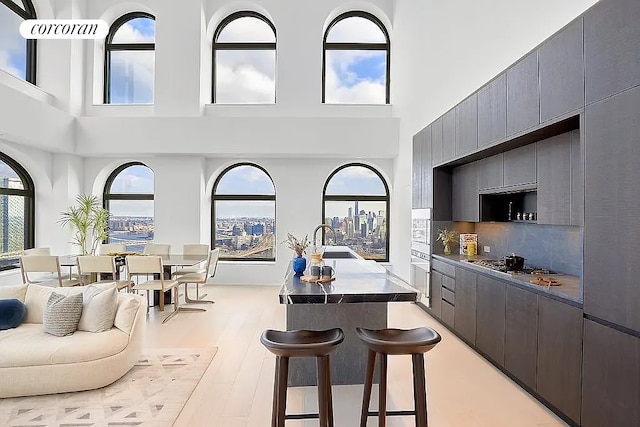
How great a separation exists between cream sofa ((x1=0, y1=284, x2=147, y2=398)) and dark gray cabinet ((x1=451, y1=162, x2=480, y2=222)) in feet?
12.4

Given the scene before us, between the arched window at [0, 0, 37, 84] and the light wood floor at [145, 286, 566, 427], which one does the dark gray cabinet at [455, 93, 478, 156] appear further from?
the arched window at [0, 0, 37, 84]

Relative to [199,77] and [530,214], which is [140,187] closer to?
[199,77]

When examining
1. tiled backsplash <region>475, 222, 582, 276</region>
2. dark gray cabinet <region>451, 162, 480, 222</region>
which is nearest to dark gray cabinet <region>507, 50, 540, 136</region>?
tiled backsplash <region>475, 222, 582, 276</region>

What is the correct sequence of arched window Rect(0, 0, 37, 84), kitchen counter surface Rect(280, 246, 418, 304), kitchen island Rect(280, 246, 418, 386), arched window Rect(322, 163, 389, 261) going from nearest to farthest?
1. kitchen counter surface Rect(280, 246, 418, 304)
2. kitchen island Rect(280, 246, 418, 386)
3. arched window Rect(0, 0, 37, 84)
4. arched window Rect(322, 163, 389, 261)

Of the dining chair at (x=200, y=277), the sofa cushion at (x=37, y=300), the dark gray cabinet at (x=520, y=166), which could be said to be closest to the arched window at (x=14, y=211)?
the dining chair at (x=200, y=277)

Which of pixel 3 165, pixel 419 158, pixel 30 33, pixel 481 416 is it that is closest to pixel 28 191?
pixel 3 165

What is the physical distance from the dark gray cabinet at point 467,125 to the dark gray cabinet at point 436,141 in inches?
22.0

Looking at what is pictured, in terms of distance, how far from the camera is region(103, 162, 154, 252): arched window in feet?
27.0

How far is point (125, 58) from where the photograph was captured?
8.24 meters

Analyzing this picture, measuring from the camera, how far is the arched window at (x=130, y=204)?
324 inches

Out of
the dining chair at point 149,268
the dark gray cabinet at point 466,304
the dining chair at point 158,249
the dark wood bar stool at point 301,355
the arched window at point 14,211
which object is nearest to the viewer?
the dark wood bar stool at point 301,355

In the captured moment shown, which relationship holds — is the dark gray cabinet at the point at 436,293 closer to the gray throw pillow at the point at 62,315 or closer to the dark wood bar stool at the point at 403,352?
the dark wood bar stool at the point at 403,352

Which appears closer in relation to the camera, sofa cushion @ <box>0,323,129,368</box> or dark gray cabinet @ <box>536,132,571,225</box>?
sofa cushion @ <box>0,323,129,368</box>

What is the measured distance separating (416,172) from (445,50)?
1765 millimetres
